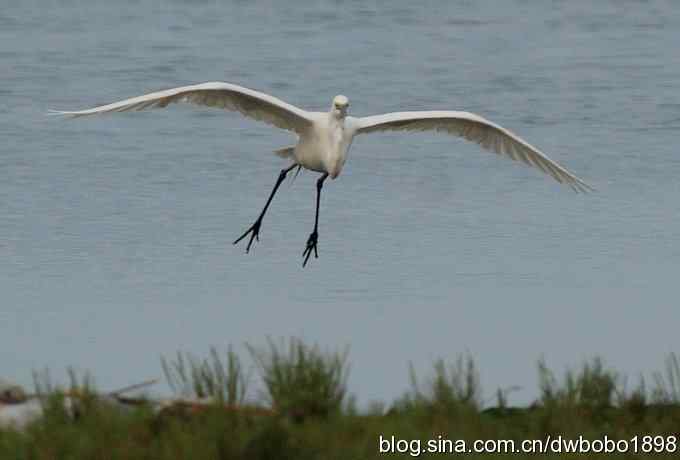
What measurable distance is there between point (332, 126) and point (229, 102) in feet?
1.92

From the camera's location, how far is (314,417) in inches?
292

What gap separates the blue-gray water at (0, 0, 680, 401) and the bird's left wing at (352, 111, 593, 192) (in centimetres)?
60

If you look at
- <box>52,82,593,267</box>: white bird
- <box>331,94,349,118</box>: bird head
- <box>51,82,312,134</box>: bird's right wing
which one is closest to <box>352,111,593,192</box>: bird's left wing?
<box>52,82,593,267</box>: white bird

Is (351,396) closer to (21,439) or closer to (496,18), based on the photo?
(21,439)

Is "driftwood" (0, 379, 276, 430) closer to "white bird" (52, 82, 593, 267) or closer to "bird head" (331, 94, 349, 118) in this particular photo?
"white bird" (52, 82, 593, 267)

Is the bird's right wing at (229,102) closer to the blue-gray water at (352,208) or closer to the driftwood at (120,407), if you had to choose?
the blue-gray water at (352,208)

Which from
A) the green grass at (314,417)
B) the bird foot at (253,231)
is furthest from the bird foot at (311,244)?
the green grass at (314,417)

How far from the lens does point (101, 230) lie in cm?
1176

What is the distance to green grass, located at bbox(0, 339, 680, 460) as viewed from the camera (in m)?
6.63

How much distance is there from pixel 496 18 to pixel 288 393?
14.5 m

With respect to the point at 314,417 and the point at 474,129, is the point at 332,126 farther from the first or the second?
the point at 314,417

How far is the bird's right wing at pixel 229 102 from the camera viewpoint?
9719 millimetres

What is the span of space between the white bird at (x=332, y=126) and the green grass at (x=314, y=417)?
2.19 metres

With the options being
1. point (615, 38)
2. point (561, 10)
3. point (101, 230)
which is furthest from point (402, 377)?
point (561, 10)
